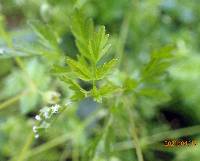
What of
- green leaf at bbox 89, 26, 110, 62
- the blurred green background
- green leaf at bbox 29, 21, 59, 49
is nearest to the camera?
green leaf at bbox 89, 26, 110, 62

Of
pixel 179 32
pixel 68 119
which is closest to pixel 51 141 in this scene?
pixel 68 119

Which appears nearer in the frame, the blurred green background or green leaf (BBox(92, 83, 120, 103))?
green leaf (BBox(92, 83, 120, 103))

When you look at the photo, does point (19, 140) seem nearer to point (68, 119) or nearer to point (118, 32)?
point (68, 119)

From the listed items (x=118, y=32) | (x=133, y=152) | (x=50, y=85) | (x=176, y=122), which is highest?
(x=118, y=32)

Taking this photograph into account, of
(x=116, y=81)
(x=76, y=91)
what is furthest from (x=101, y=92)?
(x=116, y=81)

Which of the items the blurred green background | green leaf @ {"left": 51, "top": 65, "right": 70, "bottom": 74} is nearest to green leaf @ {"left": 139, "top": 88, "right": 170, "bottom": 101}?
the blurred green background

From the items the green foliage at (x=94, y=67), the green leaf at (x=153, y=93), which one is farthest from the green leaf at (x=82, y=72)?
the green leaf at (x=153, y=93)

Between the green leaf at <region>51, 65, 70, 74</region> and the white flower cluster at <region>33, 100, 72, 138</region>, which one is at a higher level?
the green leaf at <region>51, 65, 70, 74</region>

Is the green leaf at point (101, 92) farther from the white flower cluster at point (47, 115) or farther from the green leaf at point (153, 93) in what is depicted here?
the green leaf at point (153, 93)

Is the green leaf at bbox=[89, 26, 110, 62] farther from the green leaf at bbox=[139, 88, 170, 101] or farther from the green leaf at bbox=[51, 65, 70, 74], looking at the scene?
the green leaf at bbox=[139, 88, 170, 101]
